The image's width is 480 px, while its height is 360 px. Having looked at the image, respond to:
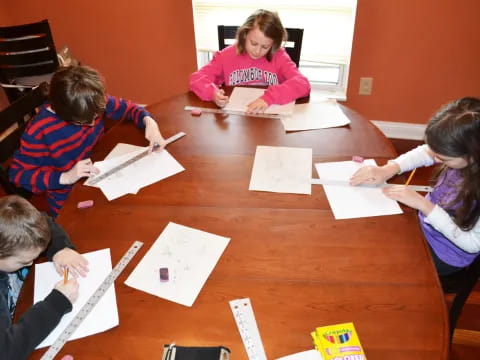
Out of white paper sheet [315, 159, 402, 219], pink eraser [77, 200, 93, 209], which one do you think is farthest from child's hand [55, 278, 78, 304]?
white paper sheet [315, 159, 402, 219]

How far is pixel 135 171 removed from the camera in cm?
143

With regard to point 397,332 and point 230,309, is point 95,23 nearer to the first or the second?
point 230,309

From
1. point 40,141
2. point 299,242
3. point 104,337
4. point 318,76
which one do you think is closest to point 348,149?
point 299,242

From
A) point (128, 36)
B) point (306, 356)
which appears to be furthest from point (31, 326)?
point (128, 36)

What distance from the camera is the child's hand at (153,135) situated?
60.7 inches

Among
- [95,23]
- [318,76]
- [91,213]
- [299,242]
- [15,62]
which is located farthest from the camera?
[318,76]

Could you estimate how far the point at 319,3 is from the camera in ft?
8.63

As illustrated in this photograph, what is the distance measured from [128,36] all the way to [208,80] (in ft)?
4.27

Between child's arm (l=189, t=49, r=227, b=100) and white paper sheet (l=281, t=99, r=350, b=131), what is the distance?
37 cm

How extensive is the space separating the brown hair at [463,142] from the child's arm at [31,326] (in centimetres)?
108

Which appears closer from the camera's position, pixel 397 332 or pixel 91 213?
pixel 397 332

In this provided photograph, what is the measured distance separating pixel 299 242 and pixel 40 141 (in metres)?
1.04

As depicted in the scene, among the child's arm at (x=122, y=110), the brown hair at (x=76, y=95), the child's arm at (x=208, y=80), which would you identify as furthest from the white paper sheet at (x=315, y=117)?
the brown hair at (x=76, y=95)

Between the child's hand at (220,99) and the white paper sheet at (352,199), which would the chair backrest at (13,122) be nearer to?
the child's hand at (220,99)
